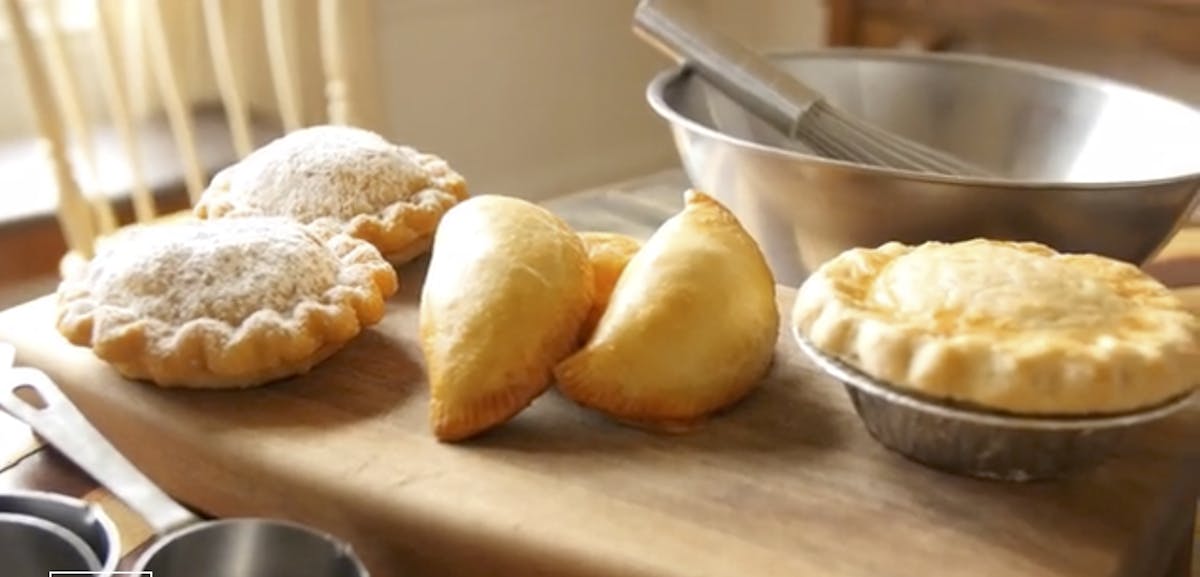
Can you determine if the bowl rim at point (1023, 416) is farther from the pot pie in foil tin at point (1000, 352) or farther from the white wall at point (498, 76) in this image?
the white wall at point (498, 76)

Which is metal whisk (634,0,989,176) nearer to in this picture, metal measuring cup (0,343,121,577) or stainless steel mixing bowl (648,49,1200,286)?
stainless steel mixing bowl (648,49,1200,286)

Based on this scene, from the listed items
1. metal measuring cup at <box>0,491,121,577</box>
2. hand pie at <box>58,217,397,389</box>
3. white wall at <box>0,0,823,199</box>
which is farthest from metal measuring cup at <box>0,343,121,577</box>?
white wall at <box>0,0,823,199</box>

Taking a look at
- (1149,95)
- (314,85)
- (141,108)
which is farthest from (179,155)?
(1149,95)

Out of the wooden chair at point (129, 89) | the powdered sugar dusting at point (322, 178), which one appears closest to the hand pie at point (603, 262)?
the powdered sugar dusting at point (322, 178)

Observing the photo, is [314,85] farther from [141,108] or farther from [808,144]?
[808,144]

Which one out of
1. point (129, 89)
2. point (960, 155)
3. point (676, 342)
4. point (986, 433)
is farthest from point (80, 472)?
point (129, 89)

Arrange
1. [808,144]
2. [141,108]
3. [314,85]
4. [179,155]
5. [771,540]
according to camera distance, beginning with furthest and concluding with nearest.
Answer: [314,85], [141,108], [179,155], [808,144], [771,540]
